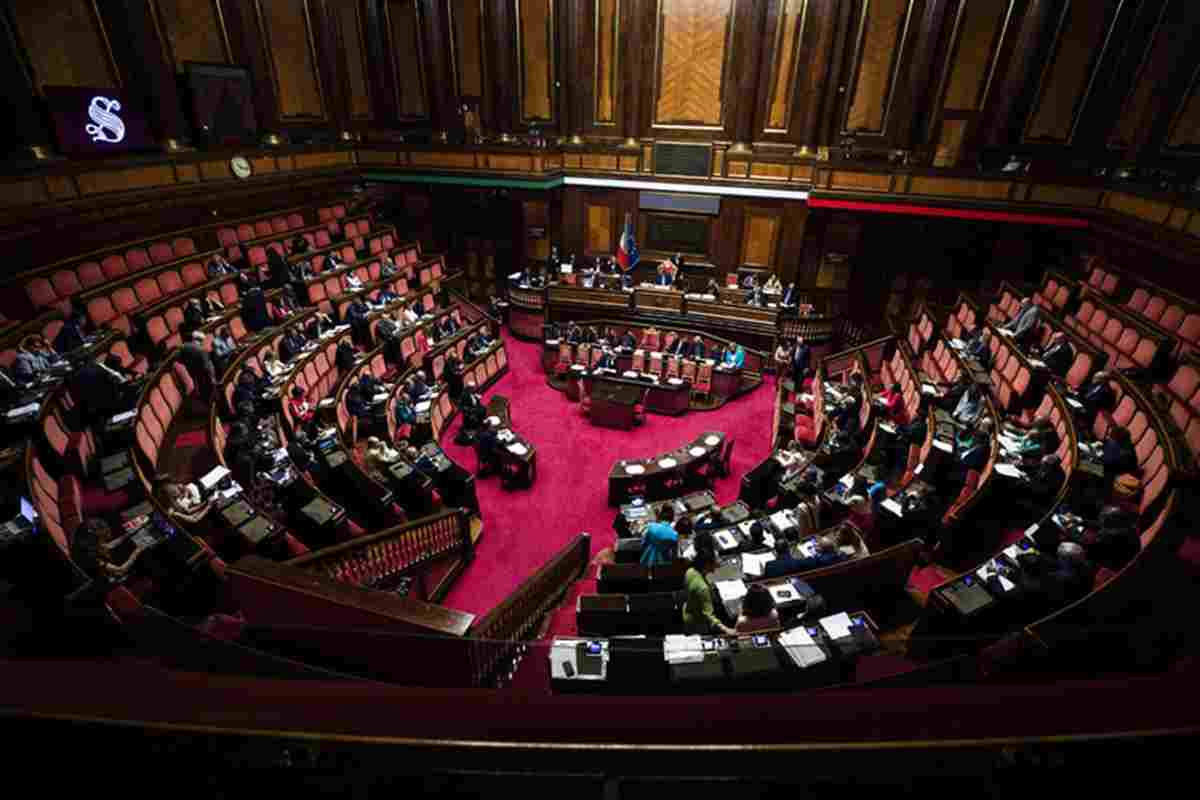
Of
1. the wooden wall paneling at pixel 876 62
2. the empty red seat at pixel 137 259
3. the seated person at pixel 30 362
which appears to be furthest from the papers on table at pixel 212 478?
the wooden wall paneling at pixel 876 62

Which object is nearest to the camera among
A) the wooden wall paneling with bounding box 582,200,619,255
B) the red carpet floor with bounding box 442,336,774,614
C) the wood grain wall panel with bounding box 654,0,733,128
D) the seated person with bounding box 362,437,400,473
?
the red carpet floor with bounding box 442,336,774,614

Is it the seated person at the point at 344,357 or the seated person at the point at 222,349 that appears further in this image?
the seated person at the point at 344,357

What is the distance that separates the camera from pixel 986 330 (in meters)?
9.07

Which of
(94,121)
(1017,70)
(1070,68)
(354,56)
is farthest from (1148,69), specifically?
(94,121)

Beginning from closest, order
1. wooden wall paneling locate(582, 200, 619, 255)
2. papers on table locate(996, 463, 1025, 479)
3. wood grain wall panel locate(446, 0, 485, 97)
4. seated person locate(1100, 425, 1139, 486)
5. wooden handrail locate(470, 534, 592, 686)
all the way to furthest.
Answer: wooden handrail locate(470, 534, 592, 686) → seated person locate(1100, 425, 1139, 486) → papers on table locate(996, 463, 1025, 479) → wood grain wall panel locate(446, 0, 485, 97) → wooden wall paneling locate(582, 200, 619, 255)

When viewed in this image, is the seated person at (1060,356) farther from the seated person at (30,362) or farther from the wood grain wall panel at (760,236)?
the seated person at (30,362)

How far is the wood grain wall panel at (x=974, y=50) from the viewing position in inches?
430

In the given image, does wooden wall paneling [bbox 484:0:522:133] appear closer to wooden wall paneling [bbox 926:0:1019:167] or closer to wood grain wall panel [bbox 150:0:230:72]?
wood grain wall panel [bbox 150:0:230:72]

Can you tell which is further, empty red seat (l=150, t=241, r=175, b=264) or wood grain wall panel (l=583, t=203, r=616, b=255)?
wood grain wall panel (l=583, t=203, r=616, b=255)

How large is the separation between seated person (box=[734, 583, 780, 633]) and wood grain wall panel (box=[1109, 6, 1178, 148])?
1167cm

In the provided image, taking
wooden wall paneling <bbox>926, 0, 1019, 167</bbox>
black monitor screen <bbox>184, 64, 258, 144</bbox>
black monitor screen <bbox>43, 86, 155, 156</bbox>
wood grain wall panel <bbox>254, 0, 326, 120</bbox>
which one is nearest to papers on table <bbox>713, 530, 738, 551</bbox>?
wooden wall paneling <bbox>926, 0, 1019, 167</bbox>

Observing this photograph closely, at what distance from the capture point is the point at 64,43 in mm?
8672

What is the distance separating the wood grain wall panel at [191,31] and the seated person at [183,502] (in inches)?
366

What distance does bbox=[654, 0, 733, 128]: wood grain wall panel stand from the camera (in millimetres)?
12742
